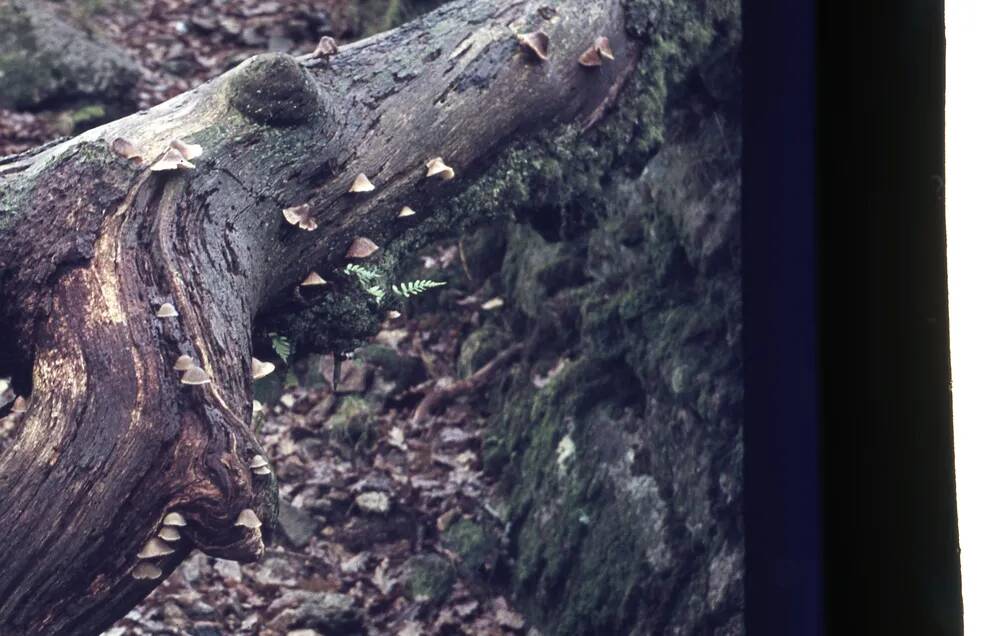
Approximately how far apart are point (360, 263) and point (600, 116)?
143 centimetres

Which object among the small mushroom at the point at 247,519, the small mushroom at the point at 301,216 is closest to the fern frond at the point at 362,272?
the small mushroom at the point at 301,216

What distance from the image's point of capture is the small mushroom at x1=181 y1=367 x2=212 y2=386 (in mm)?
2471

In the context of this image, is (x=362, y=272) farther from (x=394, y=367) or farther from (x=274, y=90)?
(x=394, y=367)

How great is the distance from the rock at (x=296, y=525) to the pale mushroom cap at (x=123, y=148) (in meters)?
1.94

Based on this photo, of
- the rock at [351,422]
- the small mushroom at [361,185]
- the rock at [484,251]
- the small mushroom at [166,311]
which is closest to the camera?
the small mushroom at [166,311]

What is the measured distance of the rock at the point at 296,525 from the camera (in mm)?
4055

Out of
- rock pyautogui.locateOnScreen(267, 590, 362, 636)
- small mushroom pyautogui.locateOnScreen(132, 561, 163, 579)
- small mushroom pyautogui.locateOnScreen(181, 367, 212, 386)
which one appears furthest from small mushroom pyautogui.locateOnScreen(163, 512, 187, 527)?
rock pyautogui.locateOnScreen(267, 590, 362, 636)

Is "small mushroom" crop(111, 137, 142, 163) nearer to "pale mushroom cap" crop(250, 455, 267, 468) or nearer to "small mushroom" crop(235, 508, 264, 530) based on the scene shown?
"pale mushroom cap" crop(250, 455, 267, 468)

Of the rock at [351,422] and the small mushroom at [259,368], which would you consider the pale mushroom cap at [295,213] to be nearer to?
the small mushroom at [259,368]

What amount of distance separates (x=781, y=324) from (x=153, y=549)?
88.0 inches

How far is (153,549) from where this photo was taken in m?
2.53

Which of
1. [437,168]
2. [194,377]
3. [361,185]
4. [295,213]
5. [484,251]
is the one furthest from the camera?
[484,251]

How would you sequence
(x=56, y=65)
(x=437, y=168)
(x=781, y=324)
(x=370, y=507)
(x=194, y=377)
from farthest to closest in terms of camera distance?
(x=56, y=65), (x=370, y=507), (x=437, y=168), (x=781, y=324), (x=194, y=377)

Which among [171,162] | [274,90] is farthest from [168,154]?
[274,90]
